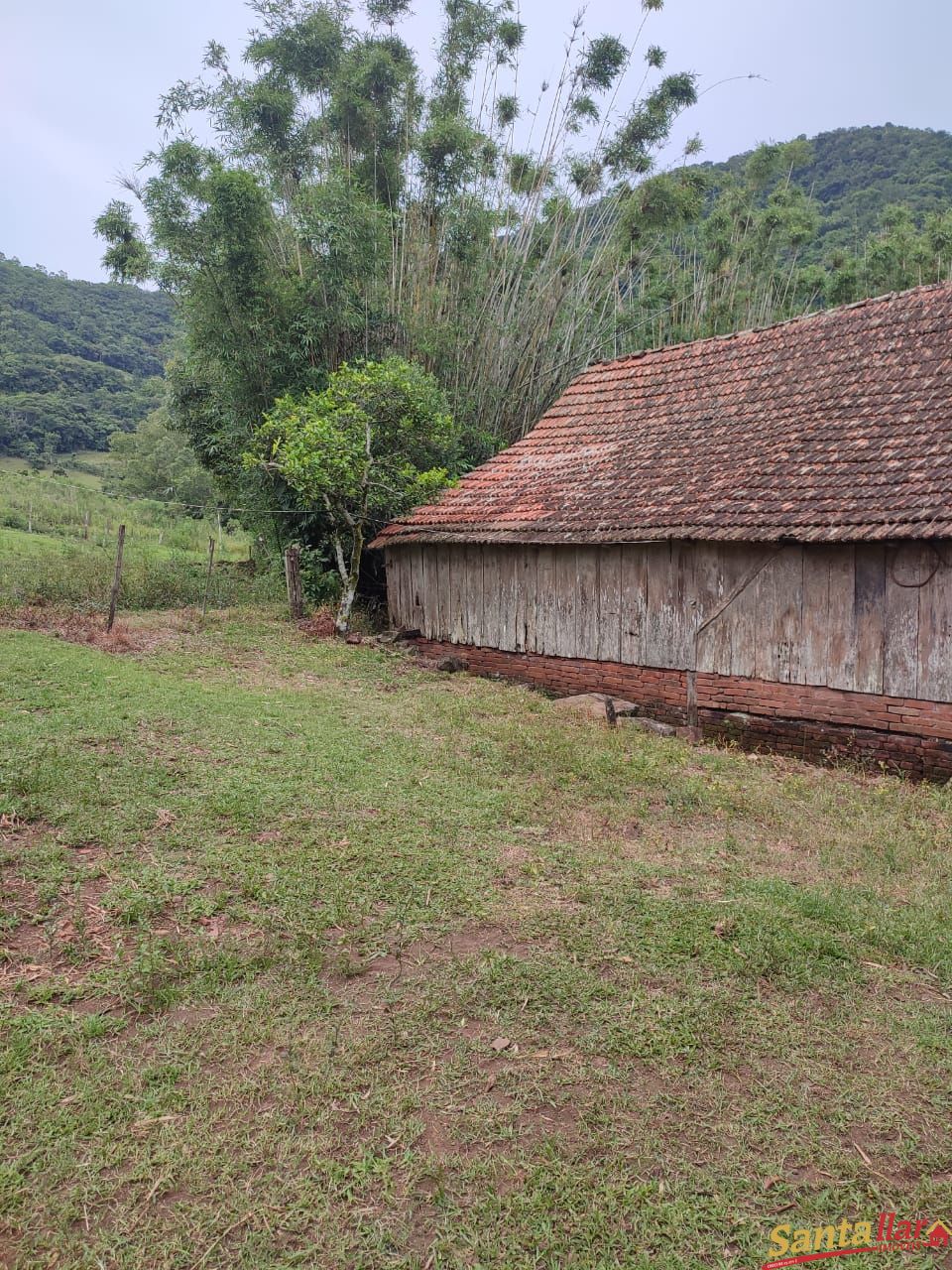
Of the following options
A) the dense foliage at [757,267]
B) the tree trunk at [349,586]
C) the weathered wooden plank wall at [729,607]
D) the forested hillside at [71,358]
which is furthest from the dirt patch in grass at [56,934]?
the forested hillside at [71,358]

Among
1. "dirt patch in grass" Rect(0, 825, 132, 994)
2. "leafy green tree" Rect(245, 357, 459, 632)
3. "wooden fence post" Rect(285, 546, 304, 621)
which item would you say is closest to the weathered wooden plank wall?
"leafy green tree" Rect(245, 357, 459, 632)

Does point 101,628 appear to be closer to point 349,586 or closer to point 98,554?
point 349,586

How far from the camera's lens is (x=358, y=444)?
39.4ft

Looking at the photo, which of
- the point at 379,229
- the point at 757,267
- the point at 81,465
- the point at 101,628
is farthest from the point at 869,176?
the point at 101,628

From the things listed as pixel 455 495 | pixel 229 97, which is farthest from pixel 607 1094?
pixel 229 97

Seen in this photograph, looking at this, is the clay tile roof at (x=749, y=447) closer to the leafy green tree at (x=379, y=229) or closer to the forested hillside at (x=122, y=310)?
the leafy green tree at (x=379, y=229)

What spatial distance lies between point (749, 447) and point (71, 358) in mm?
41806

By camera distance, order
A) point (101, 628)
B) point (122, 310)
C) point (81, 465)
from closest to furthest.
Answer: point (101, 628) < point (81, 465) < point (122, 310)

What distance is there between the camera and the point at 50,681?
7676 mm

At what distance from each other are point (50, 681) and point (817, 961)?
701 cm

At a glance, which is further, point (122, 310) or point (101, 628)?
point (122, 310)

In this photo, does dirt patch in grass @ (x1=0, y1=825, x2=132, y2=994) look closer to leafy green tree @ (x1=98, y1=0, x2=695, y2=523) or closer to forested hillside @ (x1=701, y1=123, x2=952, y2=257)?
leafy green tree @ (x1=98, y1=0, x2=695, y2=523)

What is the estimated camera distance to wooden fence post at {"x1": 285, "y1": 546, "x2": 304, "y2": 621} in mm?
12953

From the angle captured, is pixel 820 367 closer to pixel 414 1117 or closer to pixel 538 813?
pixel 538 813
